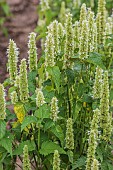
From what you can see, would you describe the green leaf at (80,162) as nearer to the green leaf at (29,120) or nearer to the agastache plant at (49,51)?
the green leaf at (29,120)

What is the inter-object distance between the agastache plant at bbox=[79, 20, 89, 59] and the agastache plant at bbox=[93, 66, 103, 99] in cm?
19

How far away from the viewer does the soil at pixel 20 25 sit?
31.3 ft

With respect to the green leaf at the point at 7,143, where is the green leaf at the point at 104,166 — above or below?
below

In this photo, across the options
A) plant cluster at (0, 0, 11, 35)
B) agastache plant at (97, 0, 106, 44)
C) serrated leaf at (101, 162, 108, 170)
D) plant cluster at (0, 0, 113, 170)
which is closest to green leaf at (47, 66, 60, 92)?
plant cluster at (0, 0, 113, 170)

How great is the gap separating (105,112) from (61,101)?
1.64 ft

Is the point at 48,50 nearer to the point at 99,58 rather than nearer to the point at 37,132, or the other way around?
the point at 99,58

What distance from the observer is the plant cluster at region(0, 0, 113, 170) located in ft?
13.4

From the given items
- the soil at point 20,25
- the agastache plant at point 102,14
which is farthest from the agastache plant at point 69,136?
the soil at point 20,25

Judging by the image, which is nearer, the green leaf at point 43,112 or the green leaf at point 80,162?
the green leaf at point 43,112

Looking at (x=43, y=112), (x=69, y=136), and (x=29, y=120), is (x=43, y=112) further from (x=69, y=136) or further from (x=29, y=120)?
(x=69, y=136)

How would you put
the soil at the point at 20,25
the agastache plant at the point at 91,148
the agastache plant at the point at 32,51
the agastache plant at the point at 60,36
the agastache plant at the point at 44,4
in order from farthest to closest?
the soil at the point at 20,25 → the agastache plant at the point at 44,4 → the agastache plant at the point at 60,36 → the agastache plant at the point at 32,51 → the agastache plant at the point at 91,148

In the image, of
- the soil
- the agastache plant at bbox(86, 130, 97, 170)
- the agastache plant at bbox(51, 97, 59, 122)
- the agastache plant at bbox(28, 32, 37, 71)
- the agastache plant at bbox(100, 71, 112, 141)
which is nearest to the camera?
the agastache plant at bbox(86, 130, 97, 170)

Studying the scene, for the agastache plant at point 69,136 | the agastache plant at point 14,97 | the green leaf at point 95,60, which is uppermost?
the green leaf at point 95,60

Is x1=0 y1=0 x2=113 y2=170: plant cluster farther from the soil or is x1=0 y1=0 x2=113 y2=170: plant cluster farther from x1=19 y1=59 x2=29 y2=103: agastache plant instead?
the soil
